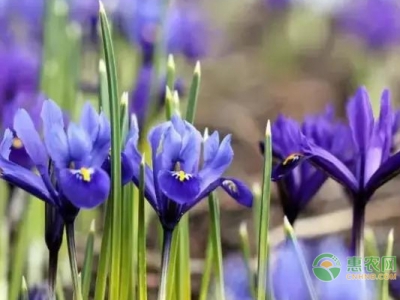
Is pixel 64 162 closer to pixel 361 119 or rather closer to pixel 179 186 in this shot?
pixel 179 186

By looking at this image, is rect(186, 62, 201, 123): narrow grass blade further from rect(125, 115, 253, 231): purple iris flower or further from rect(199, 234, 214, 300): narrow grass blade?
rect(199, 234, 214, 300): narrow grass blade

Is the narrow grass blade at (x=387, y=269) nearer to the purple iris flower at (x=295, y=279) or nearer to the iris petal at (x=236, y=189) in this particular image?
the purple iris flower at (x=295, y=279)

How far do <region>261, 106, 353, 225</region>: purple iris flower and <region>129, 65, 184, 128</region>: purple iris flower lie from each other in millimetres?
124

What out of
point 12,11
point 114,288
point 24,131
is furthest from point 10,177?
point 12,11

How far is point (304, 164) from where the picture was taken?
0.75 m

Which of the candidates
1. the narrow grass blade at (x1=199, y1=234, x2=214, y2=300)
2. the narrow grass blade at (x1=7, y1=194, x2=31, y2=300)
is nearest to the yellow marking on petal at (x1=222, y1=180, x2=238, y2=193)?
the narrow grass blade at (x1=199, y1=234, x2=214, y2=300)

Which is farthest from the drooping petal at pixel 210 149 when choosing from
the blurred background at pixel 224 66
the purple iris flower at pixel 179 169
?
the blurred background at pixel 224 66

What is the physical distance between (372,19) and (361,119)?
0.55ft

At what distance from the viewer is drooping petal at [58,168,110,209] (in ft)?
1.95

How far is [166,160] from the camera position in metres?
0.64

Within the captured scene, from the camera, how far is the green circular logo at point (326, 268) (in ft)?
2.46

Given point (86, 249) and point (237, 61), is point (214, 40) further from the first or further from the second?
point (86, 249)

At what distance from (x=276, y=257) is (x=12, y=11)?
1.30 feet

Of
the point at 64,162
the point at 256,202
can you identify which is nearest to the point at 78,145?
the point at 64,162
